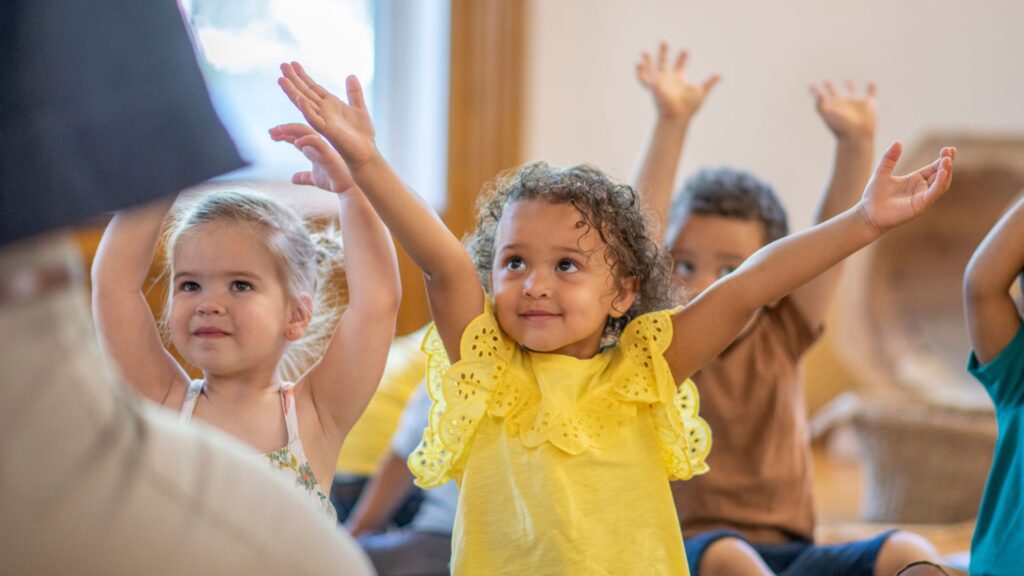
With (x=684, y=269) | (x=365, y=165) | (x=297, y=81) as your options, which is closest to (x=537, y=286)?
(x=365, y=165)

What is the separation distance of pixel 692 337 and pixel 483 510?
1.02 feet

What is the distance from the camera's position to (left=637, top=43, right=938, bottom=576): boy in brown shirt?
5.52 feet

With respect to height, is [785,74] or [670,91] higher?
[670,91]

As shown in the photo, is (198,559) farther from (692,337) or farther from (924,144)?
(924,144)

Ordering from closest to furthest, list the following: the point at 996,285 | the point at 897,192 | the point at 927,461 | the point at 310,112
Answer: the point at 310,112
the point at 897,192
the point at 996,285
the point at 927,461

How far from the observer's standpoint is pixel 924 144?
3.47 m

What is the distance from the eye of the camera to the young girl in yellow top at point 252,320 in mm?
1251

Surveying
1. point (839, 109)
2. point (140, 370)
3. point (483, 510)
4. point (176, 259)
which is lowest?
point (483, 510)

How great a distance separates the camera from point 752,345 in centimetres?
181

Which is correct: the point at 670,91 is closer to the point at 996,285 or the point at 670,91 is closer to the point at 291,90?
the point at 996,285

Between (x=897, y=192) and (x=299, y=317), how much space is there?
687mm

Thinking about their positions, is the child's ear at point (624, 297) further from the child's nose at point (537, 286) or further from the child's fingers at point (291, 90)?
the child's fingers at point (291, 90)

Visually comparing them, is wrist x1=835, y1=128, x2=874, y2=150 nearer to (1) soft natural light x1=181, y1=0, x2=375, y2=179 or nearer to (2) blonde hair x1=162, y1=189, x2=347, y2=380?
(2) blonde hair x1=162, y1=189, x2=347, y2=380

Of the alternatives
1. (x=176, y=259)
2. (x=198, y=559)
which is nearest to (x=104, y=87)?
(x=198, y=559)
